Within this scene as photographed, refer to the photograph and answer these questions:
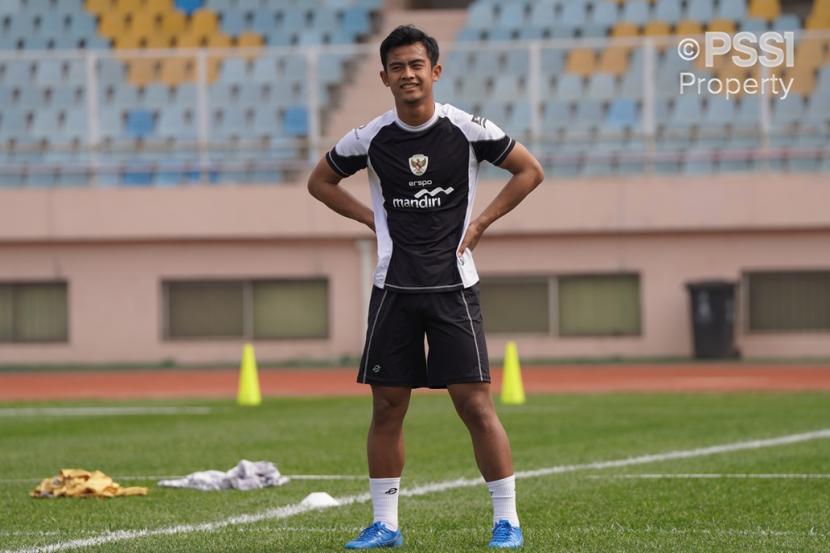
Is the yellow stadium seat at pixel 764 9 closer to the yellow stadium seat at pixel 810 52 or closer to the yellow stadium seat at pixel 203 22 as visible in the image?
the yellow stadium seat at pixel 810 52

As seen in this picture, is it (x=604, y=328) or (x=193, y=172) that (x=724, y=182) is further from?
(x=193, y=172)

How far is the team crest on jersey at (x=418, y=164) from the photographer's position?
6.79 meters

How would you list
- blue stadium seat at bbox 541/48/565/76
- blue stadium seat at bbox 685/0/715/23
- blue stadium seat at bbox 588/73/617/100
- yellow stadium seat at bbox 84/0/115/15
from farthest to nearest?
yellow stadium seat at bbox 84/0/115/15, blue stadium seat at bbox 685/0/715/23, blue stadium seat at bbox 541/48/565/76, blue stadium seat at bbox 588/73/617/100

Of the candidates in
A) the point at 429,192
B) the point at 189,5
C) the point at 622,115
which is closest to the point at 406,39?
the point at 429,192

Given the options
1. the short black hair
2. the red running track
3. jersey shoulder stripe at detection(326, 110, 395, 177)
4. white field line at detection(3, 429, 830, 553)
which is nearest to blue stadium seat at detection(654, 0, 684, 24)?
the red running track

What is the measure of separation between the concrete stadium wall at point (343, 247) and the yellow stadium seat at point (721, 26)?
10.7 feet

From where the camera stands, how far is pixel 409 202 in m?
6.82

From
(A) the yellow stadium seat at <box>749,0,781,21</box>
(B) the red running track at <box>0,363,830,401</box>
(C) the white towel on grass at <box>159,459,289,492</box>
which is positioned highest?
(A) the yellow stadium seat at <box>749,0,781,21</box>

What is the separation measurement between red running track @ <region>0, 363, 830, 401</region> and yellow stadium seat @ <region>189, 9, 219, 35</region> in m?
7.87

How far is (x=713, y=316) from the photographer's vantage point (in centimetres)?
2772

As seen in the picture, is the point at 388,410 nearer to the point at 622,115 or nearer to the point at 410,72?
the point at 410,72

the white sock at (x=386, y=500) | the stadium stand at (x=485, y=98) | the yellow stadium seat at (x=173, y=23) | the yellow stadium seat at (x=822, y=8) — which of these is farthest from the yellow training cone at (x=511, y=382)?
the yellow stadium seat at (x=173, y=23)

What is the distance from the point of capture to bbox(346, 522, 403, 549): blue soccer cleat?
688cm

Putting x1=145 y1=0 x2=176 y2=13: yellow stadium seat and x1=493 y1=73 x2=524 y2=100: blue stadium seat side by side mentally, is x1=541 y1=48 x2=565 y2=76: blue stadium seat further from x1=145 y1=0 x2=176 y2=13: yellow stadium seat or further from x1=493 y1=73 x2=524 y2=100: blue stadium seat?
x1=145 y1=0 x2=176 y2=13: yellow stadium seat
